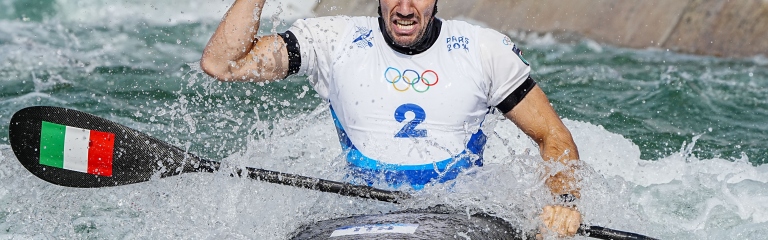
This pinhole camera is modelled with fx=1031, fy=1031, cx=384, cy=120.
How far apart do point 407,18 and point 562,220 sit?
94 centimetres

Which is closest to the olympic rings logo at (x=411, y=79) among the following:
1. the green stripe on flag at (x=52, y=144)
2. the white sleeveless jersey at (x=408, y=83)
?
the white sleeveless jersey at (x=408, y=83)

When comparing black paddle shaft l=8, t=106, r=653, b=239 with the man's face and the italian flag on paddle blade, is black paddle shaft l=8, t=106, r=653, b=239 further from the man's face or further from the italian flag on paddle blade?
the man's face

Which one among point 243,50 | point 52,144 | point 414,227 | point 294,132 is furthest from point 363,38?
point 294,132

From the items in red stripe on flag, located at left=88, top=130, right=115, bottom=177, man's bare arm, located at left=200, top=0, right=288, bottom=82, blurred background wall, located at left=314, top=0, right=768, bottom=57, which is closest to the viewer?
man's bare arm, located at left=200, top=0, right=288, bottom=82

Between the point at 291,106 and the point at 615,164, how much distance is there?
2138 millimetres

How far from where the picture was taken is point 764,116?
22.8 feet

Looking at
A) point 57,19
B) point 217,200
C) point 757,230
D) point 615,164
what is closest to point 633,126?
point 615,164

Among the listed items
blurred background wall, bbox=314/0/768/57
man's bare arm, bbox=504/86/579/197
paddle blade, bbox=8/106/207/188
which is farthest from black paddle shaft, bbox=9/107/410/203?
blurred background wall, bbox=314/0/768/57

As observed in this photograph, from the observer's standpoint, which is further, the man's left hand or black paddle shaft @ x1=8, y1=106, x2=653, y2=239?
black paddle shaft @ x1=8, y1=106, x2=653, y2=239

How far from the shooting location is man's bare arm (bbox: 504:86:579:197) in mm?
3842

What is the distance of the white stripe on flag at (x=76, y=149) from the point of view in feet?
13.2

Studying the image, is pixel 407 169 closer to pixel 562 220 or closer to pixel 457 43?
pixel 457 43

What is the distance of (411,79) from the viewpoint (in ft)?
12.9

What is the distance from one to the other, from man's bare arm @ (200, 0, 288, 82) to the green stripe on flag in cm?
68
